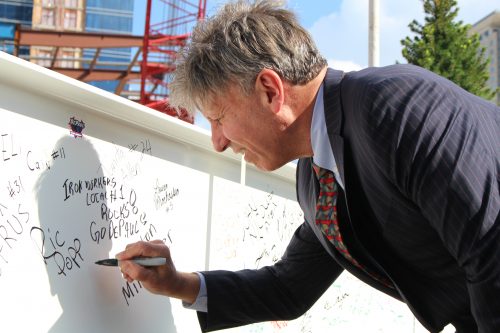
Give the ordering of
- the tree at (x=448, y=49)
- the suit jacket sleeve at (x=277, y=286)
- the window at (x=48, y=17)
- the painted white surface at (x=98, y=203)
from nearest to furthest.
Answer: the painted white surface at (x=98, y=203)
the suit jacket sleeve at (x=277, y=286)
the tree at (x=448, y=49)
the window at (x=48, y=17)

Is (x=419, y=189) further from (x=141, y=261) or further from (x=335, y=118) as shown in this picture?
(x=141, y=261)

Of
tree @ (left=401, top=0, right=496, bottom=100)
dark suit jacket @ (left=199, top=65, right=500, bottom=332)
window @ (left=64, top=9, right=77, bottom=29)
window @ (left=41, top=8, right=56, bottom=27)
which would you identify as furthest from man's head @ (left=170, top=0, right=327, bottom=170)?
window @ (left=64, top=9, right=77, bottom=29)

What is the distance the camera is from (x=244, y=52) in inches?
67.2

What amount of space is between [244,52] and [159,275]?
0.68 m

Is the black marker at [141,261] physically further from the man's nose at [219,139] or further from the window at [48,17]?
the window at [48,17]

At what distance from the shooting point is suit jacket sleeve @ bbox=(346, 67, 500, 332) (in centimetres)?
138

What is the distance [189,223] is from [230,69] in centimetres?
73

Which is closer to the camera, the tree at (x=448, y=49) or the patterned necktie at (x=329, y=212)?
the patterned necktie at (x=329, y=212)

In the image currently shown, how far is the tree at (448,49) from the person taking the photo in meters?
13.8

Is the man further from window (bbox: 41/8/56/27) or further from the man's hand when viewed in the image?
window (bbox: 41/8/56/27)

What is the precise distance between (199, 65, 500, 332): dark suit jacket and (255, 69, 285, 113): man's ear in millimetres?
118

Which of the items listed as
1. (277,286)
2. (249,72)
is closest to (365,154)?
(249,72)

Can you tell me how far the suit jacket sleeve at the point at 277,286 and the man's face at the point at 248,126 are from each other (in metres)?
0.51

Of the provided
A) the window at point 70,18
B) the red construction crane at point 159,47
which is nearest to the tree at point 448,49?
the red construction crane at point 159,47
